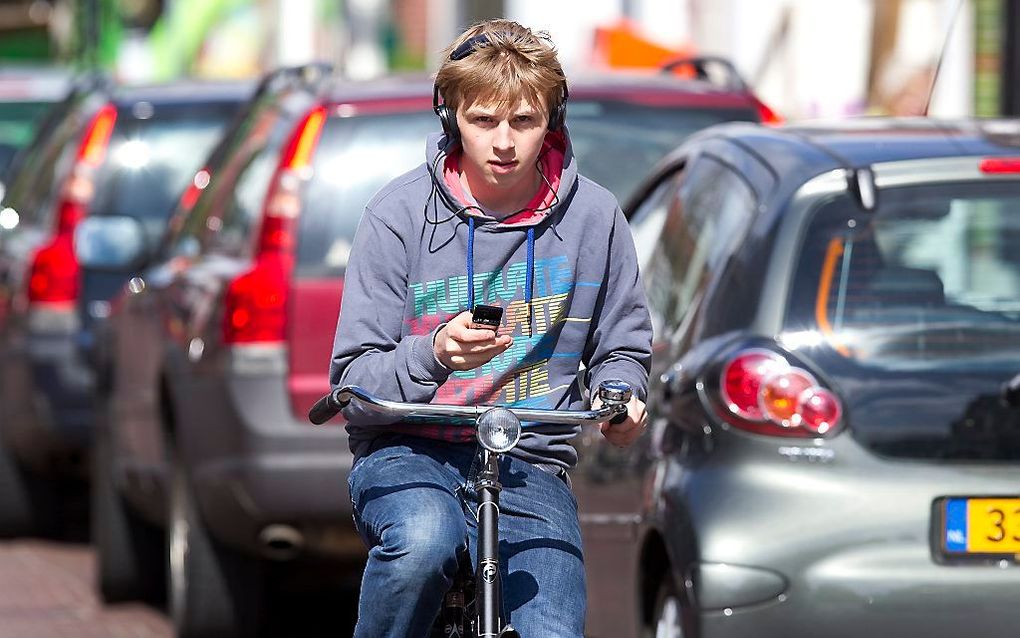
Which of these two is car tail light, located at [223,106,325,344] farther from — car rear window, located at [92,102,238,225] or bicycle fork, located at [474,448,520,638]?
car rear window, located at [92,102,238,225]

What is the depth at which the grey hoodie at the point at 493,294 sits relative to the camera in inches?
164

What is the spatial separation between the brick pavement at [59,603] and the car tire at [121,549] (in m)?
0.08

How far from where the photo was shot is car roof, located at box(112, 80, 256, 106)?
10.9m

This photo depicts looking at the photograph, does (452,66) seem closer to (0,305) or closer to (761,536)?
(761,536)

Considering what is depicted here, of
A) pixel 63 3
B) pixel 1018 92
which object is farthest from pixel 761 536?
pixel 63 3

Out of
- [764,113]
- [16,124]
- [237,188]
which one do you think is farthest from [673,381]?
[16,124]

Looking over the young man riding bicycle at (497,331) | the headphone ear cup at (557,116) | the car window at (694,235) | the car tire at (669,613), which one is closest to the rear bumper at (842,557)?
the car tire at (669,613)

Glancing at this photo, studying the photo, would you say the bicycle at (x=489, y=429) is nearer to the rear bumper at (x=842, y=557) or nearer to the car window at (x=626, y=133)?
the rear bumper at (x=842, y=557)

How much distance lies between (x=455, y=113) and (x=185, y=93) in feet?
23.2

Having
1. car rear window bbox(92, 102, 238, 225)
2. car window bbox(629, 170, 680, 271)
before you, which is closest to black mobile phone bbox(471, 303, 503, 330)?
car window bbox(629, 170, 680, 271)

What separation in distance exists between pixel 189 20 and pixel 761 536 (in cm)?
3091

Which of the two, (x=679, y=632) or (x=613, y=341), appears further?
(x=679, y=632)

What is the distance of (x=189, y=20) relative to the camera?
1385 inches

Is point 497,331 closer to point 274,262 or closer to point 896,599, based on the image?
point 896,599
